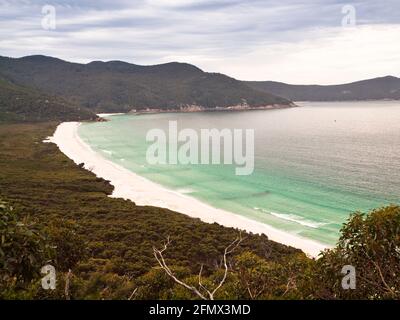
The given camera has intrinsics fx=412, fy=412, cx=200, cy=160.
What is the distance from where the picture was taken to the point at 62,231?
19609mm

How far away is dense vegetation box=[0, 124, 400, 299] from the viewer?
12.0m

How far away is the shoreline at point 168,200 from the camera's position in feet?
125

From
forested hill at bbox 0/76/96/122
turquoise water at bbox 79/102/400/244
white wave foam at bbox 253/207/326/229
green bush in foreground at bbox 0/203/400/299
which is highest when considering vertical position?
forested hill at bbox 0/76/96/122

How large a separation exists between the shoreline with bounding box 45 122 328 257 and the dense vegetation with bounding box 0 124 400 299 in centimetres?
233

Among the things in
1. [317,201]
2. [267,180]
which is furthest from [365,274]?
[267,180]

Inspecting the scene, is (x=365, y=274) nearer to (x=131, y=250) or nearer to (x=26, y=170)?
(x=131, y=250)

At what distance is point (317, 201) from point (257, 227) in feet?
43.1
